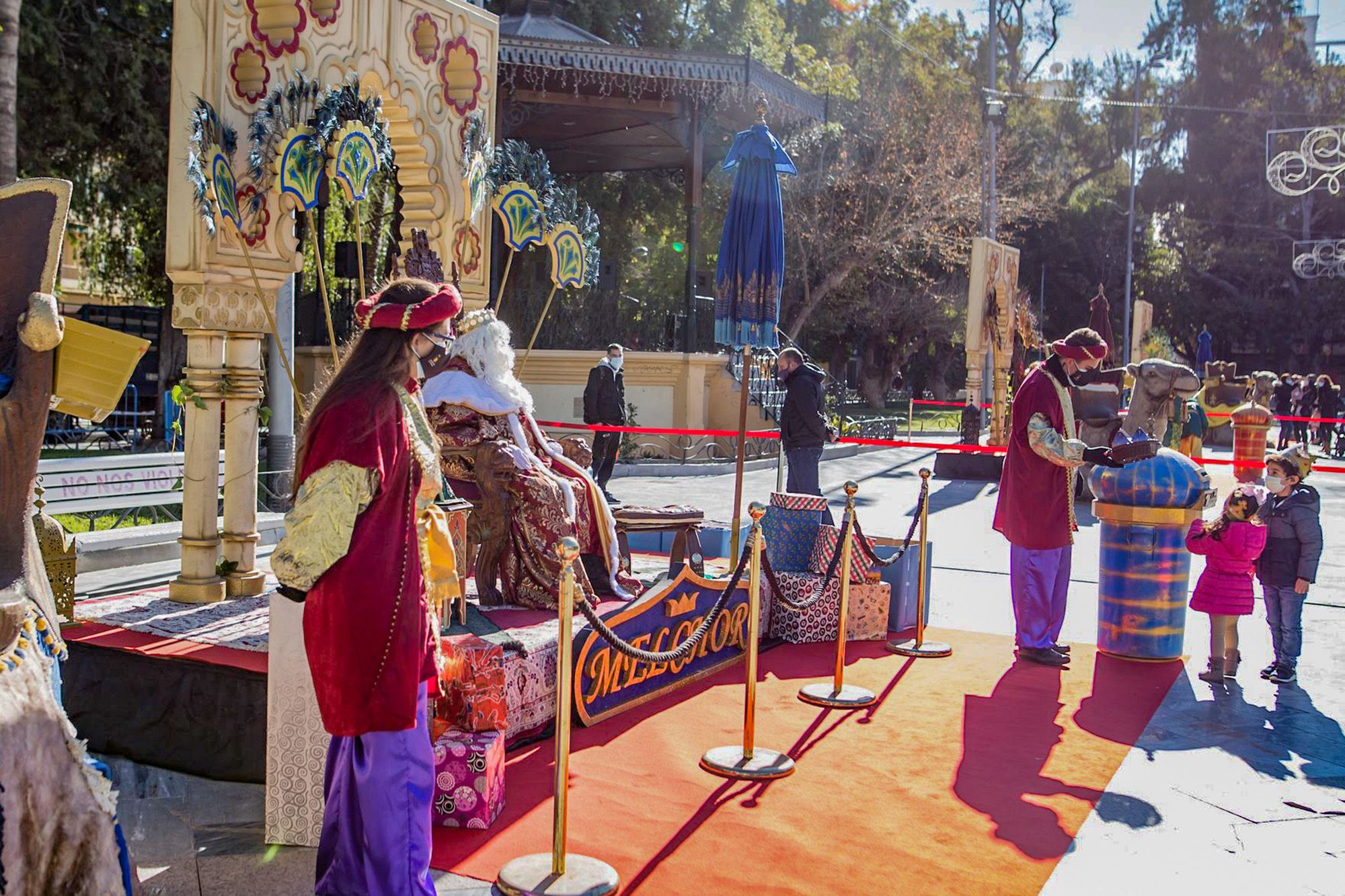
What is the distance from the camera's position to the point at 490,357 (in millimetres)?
6250

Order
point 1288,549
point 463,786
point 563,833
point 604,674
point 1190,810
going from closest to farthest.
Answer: point 563,833, point 463,786, point 1190,810, point 604,674, point 1288,549

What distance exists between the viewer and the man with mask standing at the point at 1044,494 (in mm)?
6723

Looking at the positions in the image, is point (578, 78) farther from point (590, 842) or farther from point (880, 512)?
point (590, 842)

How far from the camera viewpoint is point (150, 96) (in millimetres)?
14930

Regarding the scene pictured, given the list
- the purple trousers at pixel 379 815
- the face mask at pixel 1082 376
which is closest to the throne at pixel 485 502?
the purple trousers at pixel 379 815

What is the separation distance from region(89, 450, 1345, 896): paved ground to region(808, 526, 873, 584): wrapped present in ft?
3.27

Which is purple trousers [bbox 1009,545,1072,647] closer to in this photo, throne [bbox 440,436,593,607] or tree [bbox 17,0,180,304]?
throne [bbox 440,436,593,607]

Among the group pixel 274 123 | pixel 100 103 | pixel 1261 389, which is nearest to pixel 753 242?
pixel 274 123

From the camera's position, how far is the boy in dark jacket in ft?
20.2

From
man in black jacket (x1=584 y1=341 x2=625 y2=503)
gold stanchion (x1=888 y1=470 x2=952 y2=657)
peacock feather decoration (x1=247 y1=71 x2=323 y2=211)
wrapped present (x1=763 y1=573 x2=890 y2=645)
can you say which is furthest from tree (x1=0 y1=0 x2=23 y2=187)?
man in black jacket (x1=584 y1=341 x2=625 y2=503)

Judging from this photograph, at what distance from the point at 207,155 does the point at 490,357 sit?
5.95 feet

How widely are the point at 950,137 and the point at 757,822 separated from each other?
2608 centimetres

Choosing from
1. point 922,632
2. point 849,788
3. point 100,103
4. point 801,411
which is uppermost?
point 100,103

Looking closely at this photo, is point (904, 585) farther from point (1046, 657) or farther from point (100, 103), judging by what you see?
point (100, 103)
